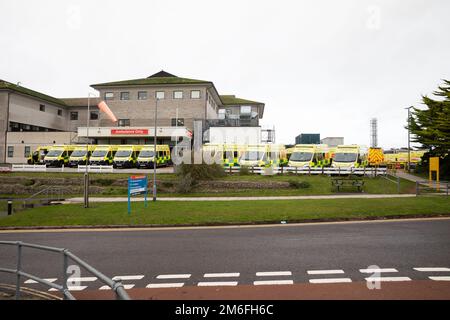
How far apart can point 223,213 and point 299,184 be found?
10540 millimetres

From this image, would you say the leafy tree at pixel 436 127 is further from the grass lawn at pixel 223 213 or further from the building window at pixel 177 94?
the building window at pixel 177 94

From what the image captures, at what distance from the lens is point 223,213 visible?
536 inches

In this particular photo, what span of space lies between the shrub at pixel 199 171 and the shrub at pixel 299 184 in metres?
5.91

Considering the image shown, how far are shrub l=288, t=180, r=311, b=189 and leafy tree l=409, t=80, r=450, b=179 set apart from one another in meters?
17.2

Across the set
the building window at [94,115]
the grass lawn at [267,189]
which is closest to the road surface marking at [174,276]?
the grass lawn at [267,189]

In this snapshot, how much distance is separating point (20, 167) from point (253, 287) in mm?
32868

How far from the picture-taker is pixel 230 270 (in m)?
6.65

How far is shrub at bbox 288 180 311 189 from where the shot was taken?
22531 mm

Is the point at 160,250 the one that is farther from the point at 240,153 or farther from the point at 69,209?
the point at 240,153

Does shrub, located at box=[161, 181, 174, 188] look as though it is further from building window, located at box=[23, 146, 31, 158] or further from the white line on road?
building window, located at box=[23, 146, 31, 158]

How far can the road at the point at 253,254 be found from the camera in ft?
20.4

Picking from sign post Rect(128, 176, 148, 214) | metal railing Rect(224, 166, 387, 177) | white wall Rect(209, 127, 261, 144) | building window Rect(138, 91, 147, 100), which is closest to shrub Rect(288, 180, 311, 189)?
metal railing Rect(224, 166, 387, 177)

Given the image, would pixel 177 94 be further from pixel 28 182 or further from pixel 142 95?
pixel 28 182
